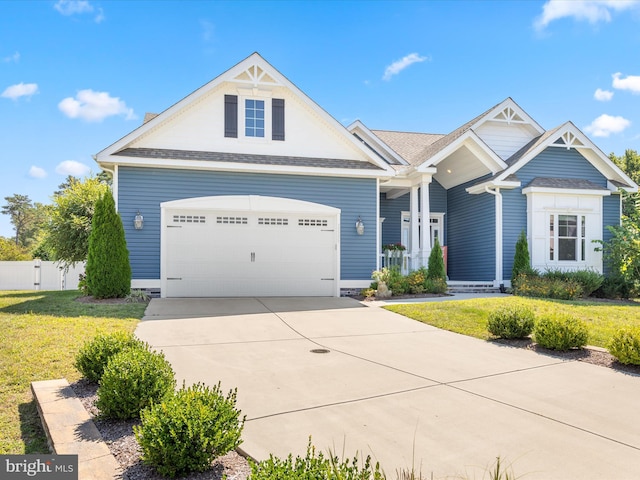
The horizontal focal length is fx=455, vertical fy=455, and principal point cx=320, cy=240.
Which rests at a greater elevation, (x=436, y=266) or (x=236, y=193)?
(x=236, y=193)

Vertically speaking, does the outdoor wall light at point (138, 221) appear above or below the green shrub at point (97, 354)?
above

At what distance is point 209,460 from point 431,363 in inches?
159

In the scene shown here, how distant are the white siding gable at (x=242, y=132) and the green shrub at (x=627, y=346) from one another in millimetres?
9219

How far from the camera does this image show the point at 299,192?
13.6 metres

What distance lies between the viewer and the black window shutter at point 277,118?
13.8 metres

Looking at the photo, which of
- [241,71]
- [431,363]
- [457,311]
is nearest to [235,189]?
[241,71]

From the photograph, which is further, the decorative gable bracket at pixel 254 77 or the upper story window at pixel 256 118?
the upper story window at pixel 256 118

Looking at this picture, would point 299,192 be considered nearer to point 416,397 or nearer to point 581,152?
point 416,397

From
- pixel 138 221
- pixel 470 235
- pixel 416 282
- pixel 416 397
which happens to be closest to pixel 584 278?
pixel 470 235

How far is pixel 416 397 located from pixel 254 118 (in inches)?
426

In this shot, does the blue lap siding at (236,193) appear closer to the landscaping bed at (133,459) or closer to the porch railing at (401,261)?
the porch railing at (401,261)

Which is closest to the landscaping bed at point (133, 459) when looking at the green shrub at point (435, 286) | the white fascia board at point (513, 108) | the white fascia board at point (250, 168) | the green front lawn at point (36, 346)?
the green front lawn at point (36, 346)

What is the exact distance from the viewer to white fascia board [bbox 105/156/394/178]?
490 inches

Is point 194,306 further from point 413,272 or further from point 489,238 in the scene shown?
point 489,238
